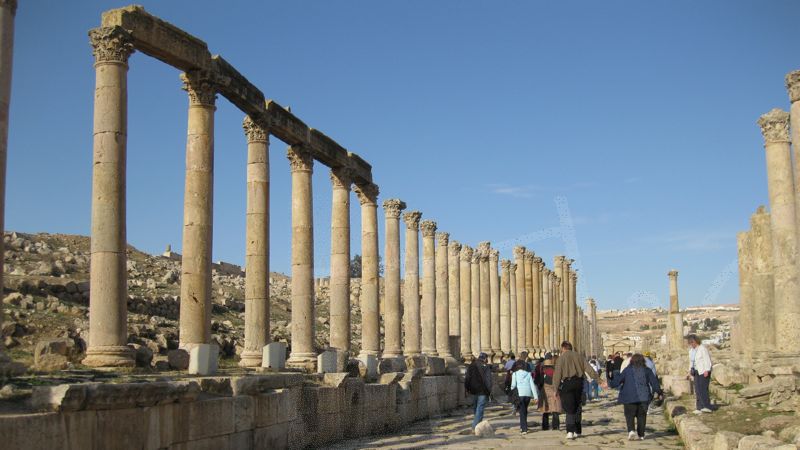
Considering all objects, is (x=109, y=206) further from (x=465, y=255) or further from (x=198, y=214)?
(x=465, y=255)

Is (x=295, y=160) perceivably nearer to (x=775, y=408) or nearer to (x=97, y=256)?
(x=97, y=256)

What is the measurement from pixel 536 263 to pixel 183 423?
141 feet

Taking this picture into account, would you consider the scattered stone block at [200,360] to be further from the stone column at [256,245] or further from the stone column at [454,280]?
the stone column at [454,280]

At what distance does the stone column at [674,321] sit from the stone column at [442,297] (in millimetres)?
23148

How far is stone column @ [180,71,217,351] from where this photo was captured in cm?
1659

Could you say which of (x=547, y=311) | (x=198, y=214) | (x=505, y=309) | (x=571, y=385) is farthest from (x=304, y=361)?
(x=547, y=311)

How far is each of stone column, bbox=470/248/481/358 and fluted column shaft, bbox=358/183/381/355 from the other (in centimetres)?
1402

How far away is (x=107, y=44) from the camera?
1474 centimetres

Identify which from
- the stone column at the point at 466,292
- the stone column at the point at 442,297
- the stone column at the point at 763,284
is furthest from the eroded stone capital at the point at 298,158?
the stone column at the point at 466,292

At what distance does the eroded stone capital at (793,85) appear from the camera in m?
20.5

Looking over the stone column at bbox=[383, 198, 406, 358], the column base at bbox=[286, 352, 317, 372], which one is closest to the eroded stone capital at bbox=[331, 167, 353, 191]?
the stone column at bbox=[383, 198, 406, 358]

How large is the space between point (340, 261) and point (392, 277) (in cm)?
415

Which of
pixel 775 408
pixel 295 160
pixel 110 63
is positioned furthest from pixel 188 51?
pixel 775 408

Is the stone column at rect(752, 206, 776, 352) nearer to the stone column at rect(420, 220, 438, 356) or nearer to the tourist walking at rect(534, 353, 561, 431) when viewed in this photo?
the stone column at rect(420, 220, 438, 356)
